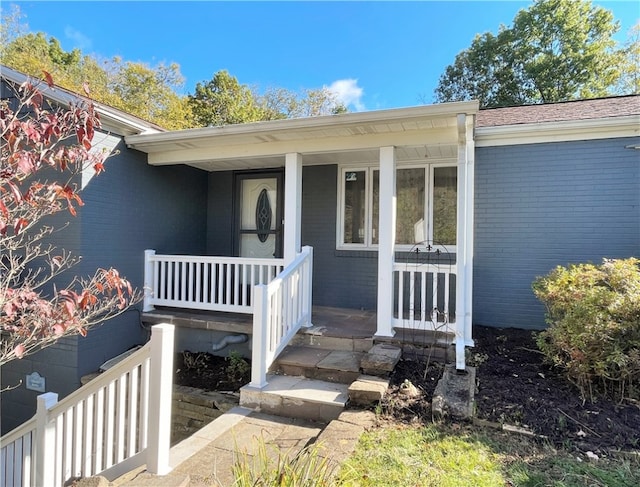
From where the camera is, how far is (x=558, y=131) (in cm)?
512

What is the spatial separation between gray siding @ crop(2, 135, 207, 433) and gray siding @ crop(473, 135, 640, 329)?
5.00 meters

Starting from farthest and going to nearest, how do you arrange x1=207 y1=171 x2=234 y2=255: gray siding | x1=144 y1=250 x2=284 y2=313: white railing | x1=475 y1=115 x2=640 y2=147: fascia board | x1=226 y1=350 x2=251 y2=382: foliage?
x1=207 y1=171 x2=234 y2=255: gray siding, x1=144 y1=250 x2=284 y2=313: white railing, x1=475 y1=115 x2=640 y2=147: fascia board, x1=226 y1=350 x2=251 y2=382: foliage

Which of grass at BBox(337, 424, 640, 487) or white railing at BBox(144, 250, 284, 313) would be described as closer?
grass at BBox(337, 424, 640, 487)

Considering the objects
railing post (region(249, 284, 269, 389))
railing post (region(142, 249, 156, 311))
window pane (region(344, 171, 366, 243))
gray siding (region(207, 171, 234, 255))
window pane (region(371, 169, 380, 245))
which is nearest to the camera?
railing post (region(249, 284, 269, 389))

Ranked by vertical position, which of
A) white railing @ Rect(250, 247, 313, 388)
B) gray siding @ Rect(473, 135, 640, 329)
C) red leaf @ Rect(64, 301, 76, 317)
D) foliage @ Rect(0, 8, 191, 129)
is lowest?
white railing @ Rect(250, 247, 313, 388)

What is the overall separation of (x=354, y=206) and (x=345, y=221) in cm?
30

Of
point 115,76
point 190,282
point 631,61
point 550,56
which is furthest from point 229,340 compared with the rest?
point 631,61

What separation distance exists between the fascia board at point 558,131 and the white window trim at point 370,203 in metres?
0.64

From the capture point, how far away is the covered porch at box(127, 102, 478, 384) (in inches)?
161

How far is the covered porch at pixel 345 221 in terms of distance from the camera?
409cm

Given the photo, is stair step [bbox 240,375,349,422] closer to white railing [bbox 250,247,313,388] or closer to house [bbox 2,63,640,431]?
white railing [bbox 250,247,313,388]

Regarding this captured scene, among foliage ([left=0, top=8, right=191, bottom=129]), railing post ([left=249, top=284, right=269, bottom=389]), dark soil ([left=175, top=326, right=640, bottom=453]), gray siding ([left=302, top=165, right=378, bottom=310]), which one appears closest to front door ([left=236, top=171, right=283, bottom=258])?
gray siding ([left=302, top=165, right=378, bottom=310])

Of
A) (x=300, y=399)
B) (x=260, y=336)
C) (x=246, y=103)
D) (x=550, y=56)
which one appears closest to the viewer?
(x=300, y=399)

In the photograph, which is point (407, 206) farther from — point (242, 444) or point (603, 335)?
point (242, 444)
